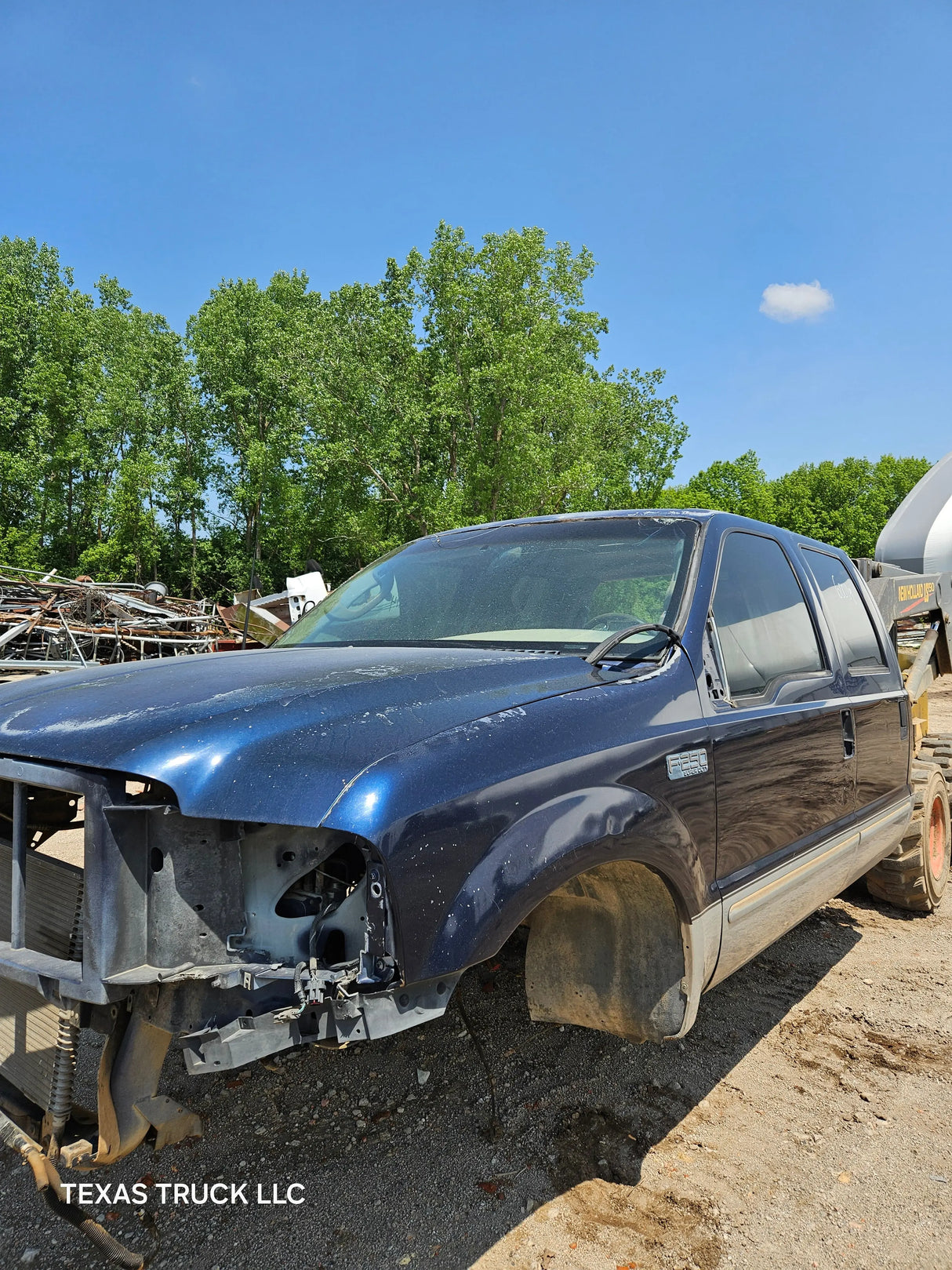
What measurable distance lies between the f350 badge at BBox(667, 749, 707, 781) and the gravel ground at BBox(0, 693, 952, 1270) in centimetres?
124

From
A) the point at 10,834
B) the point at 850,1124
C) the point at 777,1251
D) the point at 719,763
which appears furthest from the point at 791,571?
the point at 10,834

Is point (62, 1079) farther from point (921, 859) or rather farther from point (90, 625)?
point (90, 625)

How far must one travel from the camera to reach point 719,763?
2539mm

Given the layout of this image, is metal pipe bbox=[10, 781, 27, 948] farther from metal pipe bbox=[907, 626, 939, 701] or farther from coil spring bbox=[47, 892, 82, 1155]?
metal pipe bbox=[907, 626, 939, 701]

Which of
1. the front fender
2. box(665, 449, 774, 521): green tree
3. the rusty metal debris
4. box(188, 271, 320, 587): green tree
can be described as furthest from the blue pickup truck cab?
box(665, 449, 774, 521): green tree

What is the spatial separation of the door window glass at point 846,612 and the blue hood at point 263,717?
6.19ft

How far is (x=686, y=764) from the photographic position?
2.38 metres

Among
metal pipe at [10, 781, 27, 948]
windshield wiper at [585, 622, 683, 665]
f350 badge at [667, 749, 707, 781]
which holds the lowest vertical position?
metal pipe at [10, 781, 27, 948]

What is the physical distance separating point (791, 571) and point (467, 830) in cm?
240

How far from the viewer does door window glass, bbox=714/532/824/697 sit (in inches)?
114

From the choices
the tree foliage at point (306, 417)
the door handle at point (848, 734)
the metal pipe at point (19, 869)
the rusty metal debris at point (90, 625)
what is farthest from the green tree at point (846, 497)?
the metal pipe at point (19, 869)

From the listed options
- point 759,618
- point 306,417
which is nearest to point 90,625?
point 759,618

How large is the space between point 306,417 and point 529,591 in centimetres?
3278

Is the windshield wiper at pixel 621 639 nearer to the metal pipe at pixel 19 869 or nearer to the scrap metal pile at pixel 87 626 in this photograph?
the metal pipe at pixel 19 869
